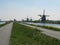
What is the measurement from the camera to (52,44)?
12141 mm

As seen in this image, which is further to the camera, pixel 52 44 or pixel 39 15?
pixel 39 15

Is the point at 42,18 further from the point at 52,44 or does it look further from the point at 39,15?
the point at 52,44

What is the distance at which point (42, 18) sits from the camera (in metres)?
119

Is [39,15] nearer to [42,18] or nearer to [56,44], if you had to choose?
[42,18]

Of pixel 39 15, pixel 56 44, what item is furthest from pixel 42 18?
pixel 56 44

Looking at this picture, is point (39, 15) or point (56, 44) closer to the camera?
point (56, 44)

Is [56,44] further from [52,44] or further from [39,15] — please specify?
[39,15]

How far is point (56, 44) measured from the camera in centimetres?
1219

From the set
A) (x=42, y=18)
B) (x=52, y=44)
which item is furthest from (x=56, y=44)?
(x=42, y=18)

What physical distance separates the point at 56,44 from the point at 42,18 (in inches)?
4211

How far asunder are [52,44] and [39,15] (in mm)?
108317

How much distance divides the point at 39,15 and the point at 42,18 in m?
3.30

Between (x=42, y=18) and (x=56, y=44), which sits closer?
(x=56, y=44)
